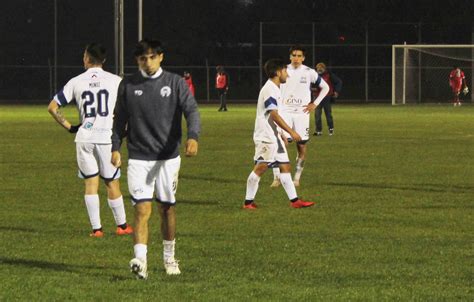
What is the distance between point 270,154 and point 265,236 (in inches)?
117

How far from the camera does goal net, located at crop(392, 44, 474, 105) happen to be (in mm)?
60469

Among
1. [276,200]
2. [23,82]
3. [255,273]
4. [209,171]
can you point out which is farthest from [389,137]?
[23,82]

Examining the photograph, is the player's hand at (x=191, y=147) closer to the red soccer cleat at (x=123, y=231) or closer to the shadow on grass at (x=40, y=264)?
the shadow on grass at (x=40, y=264)

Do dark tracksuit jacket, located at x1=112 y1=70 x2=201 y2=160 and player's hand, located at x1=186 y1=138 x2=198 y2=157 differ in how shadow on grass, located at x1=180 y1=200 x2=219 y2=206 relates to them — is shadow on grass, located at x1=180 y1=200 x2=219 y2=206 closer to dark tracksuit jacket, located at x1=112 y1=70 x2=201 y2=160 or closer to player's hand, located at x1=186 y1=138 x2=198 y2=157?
dark tracksuit jacket, located at x1=112 y1=70 x2=201 y2=160

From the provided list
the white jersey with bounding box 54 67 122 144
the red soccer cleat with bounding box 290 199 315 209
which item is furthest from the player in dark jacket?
the white jersey with bounding box 54 67 122 144

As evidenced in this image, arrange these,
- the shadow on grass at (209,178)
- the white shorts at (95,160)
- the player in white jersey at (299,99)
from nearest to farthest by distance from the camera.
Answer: the white shorts at (95,160) → the player in white jersey at (299,99) → the shadow on grass at (209,178)

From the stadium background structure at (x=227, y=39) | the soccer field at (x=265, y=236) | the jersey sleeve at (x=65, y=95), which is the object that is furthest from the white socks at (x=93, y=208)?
the stadium background structure at (x=227, y=39)

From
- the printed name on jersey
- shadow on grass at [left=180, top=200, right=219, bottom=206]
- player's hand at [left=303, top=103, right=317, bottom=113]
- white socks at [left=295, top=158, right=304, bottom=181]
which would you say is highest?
the printed name on jersey

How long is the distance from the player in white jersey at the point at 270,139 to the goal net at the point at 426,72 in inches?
1754

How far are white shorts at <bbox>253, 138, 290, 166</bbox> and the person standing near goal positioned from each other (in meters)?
5.46

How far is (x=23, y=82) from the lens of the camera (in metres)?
68.0

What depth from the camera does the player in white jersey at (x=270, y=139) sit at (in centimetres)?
1492

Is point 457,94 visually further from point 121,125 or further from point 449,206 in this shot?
point 121,125

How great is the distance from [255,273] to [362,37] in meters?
63.4
